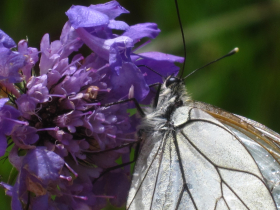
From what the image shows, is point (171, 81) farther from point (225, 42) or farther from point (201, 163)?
point (225, 42)

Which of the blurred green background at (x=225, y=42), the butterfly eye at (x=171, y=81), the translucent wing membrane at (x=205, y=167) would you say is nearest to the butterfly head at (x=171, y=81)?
the butterfly eye at (x=171, y=81)

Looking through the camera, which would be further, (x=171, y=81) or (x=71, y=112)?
(x=171, y=81)

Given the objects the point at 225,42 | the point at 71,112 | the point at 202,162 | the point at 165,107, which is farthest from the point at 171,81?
the point at 225,42

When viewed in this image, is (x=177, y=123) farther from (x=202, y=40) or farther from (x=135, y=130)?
(x=202, y=40)

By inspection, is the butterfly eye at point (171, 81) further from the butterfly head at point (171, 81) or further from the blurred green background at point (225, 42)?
the blurred green background at point (225, 42)

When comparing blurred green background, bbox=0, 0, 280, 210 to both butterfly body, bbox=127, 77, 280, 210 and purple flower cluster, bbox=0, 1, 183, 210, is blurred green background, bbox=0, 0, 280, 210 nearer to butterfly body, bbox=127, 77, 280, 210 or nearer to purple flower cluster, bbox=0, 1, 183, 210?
butterfly body, bbox=127, 77, 280, 210

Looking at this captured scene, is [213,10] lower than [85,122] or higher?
higher

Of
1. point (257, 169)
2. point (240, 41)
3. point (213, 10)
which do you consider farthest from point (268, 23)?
point (257, 169)
